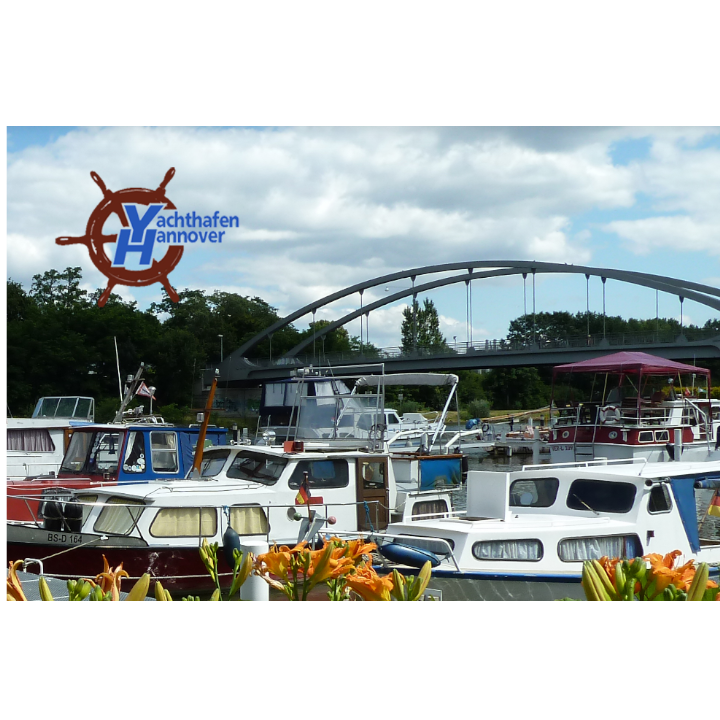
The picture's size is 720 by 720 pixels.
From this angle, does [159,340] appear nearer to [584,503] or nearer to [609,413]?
[609,413]

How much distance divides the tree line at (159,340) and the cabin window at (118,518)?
12.4 metres

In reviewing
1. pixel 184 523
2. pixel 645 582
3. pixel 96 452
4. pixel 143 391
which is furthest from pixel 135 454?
pixel 645 582

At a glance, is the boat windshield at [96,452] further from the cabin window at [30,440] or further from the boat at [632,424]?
the boat at [632,424]

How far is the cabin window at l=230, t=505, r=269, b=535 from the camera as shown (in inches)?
411

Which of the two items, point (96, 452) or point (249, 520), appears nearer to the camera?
point (249, 520)

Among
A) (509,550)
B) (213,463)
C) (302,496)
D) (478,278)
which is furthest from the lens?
(478,278)

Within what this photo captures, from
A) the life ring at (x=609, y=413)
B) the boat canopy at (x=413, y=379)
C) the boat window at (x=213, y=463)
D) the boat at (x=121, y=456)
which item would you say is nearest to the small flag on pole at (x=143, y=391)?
the boat at (x=121, y=456)

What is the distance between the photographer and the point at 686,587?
276 centimetres

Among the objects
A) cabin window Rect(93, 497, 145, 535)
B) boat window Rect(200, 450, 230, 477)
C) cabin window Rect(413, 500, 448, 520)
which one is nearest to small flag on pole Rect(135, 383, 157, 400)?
boat window Rect(200, 450, 230, 477)

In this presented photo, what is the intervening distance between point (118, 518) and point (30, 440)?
30.4 feet

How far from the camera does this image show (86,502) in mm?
10422

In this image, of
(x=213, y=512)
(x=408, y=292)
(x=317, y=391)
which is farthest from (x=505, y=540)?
(x=408, y=292)
